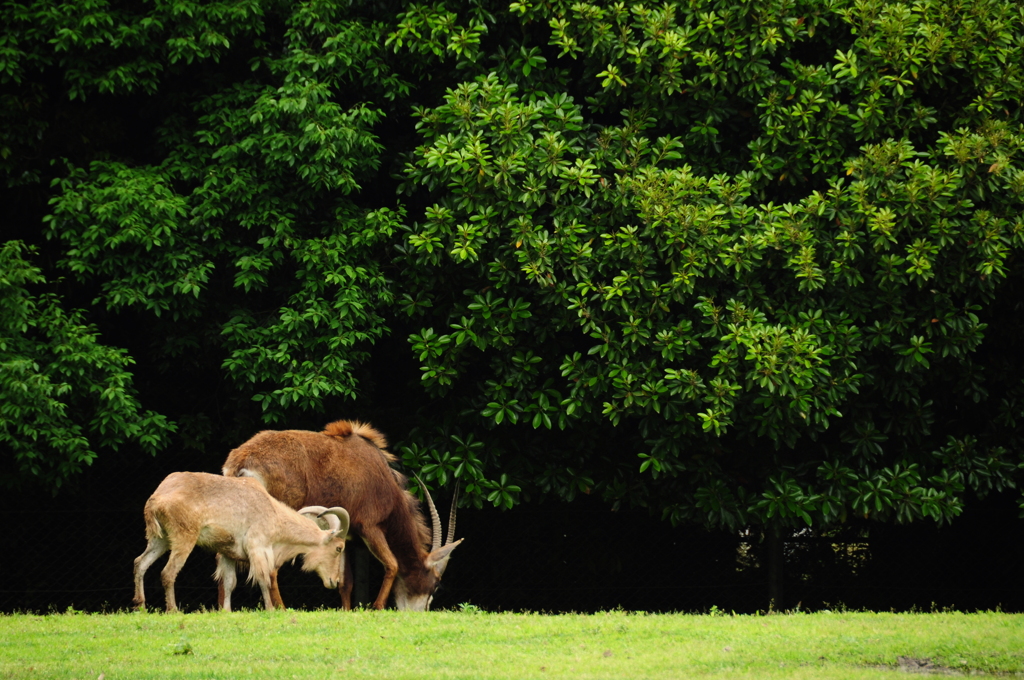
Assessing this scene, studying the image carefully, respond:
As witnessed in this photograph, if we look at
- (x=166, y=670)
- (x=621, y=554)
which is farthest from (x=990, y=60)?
(x=166, y=670)

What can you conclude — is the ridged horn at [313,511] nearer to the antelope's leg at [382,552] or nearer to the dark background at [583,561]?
the antelope's leg at [382,552]

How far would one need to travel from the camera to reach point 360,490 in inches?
434

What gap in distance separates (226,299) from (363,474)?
9.98 ft

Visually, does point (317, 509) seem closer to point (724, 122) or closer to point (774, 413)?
point (774, 413)

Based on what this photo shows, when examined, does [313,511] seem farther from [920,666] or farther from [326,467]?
[920,666]

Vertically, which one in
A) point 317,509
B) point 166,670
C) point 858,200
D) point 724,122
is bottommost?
point 166,670

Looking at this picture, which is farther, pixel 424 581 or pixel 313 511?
pixel 424 581

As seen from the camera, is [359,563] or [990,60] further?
[359,563]

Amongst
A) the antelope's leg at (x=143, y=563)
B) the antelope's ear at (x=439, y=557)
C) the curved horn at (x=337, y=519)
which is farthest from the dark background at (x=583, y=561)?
the antelope's leg at (x=143, y=563)

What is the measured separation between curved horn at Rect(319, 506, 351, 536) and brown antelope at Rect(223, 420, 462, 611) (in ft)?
0.92

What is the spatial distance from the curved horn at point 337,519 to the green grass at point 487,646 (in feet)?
4.47

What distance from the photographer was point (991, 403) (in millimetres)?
12461

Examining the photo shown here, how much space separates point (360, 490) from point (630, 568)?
5080 millimetres

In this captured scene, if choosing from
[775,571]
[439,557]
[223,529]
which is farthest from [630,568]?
[223,529]
